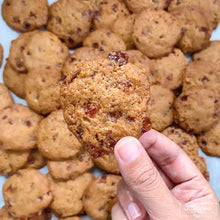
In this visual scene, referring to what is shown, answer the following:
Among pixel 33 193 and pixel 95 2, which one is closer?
pixel 33 193

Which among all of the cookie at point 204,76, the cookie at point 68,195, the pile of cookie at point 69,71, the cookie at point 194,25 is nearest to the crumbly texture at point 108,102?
the pile of cookie at point 69,71

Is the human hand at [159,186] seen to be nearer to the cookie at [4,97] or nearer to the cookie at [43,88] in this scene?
the cookie at [43,88]

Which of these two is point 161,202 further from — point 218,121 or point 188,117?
point 218,121

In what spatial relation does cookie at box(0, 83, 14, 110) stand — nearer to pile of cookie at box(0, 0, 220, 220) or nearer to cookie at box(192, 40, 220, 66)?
pile of cookie at box(0, 0, 220, 220)

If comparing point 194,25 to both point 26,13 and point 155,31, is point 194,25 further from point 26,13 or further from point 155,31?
point 26,13

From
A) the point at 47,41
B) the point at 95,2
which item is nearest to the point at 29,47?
the point at 47,41

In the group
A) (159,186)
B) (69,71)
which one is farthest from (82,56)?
(159,186)
